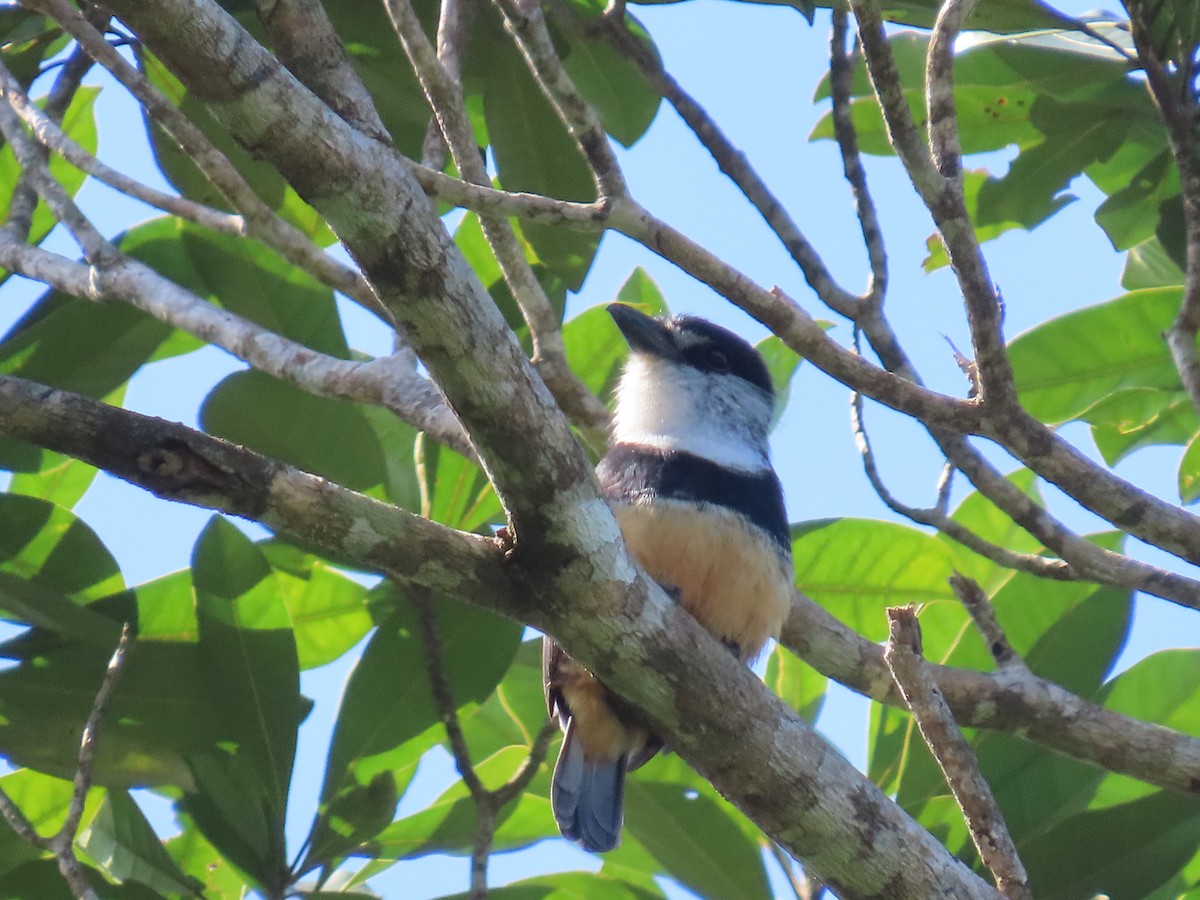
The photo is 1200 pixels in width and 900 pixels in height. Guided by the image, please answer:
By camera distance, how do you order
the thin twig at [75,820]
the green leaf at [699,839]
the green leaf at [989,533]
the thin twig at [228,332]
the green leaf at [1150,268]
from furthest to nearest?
the green leaf at [1150,268], the green leaf at [989,533], the green leaf at [699,839], the thin twig at [228,332], the thin twig at [75,820]

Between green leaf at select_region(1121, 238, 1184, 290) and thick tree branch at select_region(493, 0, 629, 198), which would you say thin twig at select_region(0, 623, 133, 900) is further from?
green leaf at select_region(1121, 238, 1184, 290)

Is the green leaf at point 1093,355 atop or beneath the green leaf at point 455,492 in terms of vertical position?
atop

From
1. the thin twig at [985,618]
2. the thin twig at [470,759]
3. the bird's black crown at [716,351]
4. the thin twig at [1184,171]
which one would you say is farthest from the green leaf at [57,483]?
the thin twig at [1184,171]

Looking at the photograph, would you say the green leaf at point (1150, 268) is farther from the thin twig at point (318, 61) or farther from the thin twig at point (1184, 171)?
the thin twig at point (318, 61)

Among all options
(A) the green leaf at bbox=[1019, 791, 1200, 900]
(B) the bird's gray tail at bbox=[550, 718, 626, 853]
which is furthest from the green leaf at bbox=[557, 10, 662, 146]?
(A) the green leaf at bbox=[1019, 791, 1200, 900]

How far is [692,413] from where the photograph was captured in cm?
393

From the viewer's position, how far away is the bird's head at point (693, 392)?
12.2 feet

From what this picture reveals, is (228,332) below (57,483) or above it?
above

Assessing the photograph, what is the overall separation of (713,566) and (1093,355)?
162 centimetres

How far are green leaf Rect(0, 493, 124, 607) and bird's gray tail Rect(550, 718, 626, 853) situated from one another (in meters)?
1.45

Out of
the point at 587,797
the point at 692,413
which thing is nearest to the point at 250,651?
the point at 587,797

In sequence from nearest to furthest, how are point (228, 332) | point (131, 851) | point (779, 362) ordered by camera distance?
point (228, 332)
point (131, 851)
point (779, 362)

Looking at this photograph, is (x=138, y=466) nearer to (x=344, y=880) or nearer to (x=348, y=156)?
(x=348, y=156)

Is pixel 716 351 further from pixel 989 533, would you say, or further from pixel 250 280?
pixel 250 280
